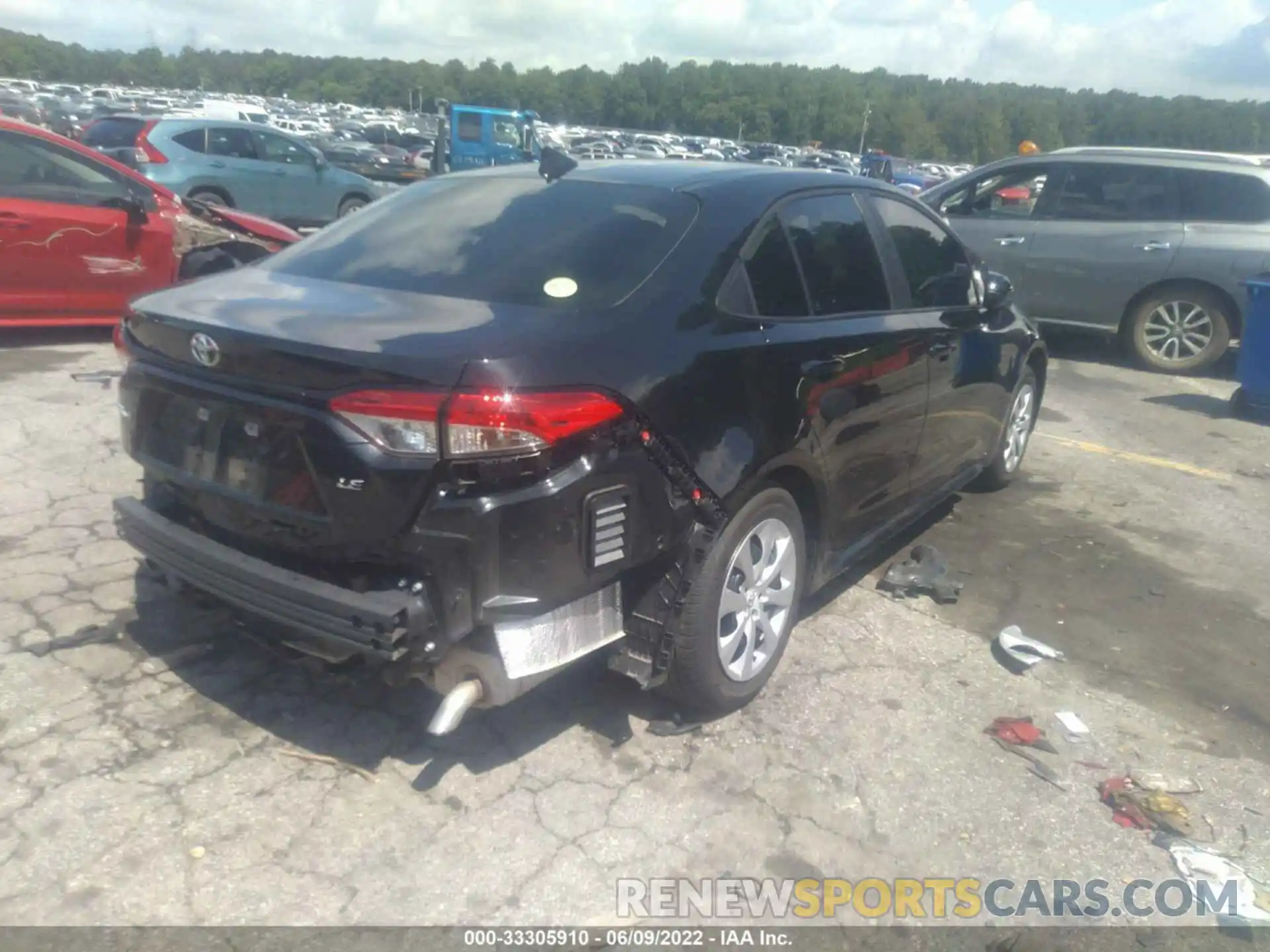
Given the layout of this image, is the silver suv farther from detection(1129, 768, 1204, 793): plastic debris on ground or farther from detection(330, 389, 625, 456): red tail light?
detection(330, 389, 625, 456): red tail light

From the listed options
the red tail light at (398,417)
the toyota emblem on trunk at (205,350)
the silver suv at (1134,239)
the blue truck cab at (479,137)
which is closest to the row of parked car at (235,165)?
the silver suv at (1134,239)

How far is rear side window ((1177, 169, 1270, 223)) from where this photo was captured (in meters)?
9.09

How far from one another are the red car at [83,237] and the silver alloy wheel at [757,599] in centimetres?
549

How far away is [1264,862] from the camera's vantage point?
3.02 m

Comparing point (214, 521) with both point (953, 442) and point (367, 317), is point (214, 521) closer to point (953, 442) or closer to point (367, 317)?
point (367, 317)

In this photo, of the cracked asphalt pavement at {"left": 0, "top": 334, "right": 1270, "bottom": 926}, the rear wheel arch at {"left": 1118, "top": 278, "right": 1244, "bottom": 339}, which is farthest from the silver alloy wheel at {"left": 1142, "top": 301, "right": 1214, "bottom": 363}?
the cracked asphalt pavement at {"left": 0, "top": 334, "right": 1270, "bottom": 926}

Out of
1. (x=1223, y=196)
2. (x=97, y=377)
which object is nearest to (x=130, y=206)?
(x=97, y=377)

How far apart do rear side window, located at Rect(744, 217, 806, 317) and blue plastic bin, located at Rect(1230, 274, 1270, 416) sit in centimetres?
594

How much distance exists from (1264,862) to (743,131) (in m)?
102

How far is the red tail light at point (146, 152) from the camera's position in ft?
43.4

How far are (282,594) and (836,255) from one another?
89.7 inches

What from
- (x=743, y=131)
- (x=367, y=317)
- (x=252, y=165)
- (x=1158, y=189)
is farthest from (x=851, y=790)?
(x=743, y=131)

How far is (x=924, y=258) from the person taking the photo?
4.57m

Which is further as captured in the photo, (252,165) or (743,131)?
(743,131)
